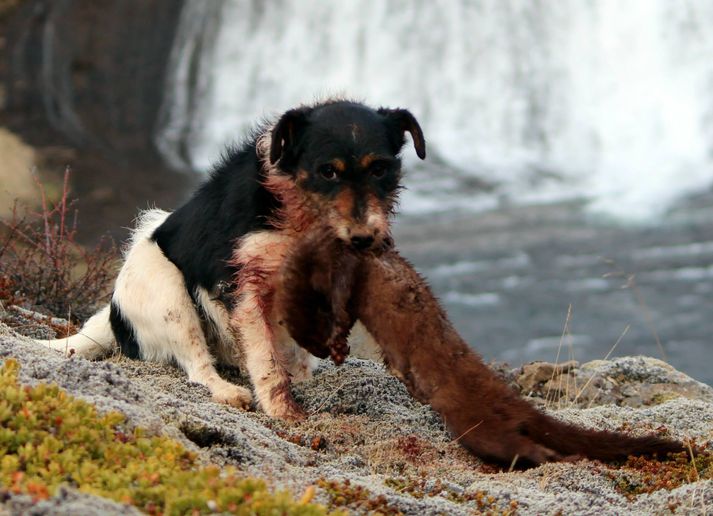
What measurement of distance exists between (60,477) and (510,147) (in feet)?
61.0

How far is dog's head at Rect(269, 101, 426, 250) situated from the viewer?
215 inches

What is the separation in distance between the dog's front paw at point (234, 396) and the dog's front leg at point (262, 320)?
11 cm

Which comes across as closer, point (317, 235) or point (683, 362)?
point (317, 235)

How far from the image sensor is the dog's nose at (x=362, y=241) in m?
5.38

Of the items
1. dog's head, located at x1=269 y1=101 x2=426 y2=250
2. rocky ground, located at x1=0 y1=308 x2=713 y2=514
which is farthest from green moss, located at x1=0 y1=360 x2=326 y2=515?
dog's head, located at x1=269 y1=101 x2=426 y2=250

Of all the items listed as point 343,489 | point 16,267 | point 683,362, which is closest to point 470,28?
point 683,362

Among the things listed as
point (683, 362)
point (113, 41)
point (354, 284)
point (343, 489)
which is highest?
point (113, 41)

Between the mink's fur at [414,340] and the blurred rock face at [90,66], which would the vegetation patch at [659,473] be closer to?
the mink's fur at [414,340]

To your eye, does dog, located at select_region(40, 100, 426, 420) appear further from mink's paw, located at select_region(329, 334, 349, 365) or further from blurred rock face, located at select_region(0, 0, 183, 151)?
blurred rock face, located at select_region(0, 0, 183, 151)

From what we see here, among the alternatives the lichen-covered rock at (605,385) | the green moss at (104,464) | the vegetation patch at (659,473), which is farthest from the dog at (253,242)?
the lichen-covered rock at (605,385)

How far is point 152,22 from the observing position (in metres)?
24.8

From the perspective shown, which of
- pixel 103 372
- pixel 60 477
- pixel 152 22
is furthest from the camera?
→ pixel 152 22

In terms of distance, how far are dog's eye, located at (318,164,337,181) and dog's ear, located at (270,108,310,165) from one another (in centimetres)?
34

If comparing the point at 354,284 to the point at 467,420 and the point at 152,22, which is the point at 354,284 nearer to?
the point at 467,420
